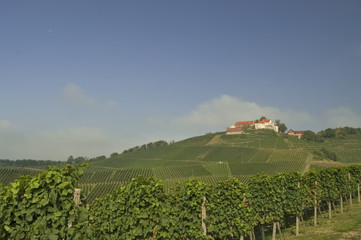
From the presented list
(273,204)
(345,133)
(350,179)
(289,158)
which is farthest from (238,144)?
(273,204)

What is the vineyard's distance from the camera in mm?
5414

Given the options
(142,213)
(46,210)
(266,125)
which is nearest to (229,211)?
(142,213)

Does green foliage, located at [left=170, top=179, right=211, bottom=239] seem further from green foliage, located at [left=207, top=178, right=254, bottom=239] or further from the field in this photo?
the field

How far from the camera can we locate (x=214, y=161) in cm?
11019

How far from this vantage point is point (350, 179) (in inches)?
966

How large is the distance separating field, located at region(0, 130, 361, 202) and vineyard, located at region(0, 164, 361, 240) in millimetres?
30358

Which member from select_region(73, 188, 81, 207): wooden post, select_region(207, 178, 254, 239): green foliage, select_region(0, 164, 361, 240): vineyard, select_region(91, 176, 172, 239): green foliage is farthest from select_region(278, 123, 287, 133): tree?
select_region(73, 188, 81, 207): wooden post

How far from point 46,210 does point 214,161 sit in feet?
352

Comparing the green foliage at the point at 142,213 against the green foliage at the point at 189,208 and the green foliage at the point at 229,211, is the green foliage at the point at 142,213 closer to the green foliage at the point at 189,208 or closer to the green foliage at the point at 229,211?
the green foliage at the point at 189,208

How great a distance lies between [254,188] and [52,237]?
11.7m

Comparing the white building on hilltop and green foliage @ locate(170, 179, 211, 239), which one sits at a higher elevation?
the white building on hilltop

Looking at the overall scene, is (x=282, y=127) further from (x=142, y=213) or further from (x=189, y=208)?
(x=142, y=213)

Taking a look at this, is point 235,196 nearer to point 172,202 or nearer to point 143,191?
point 172,202

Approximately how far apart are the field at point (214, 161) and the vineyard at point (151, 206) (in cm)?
3036
